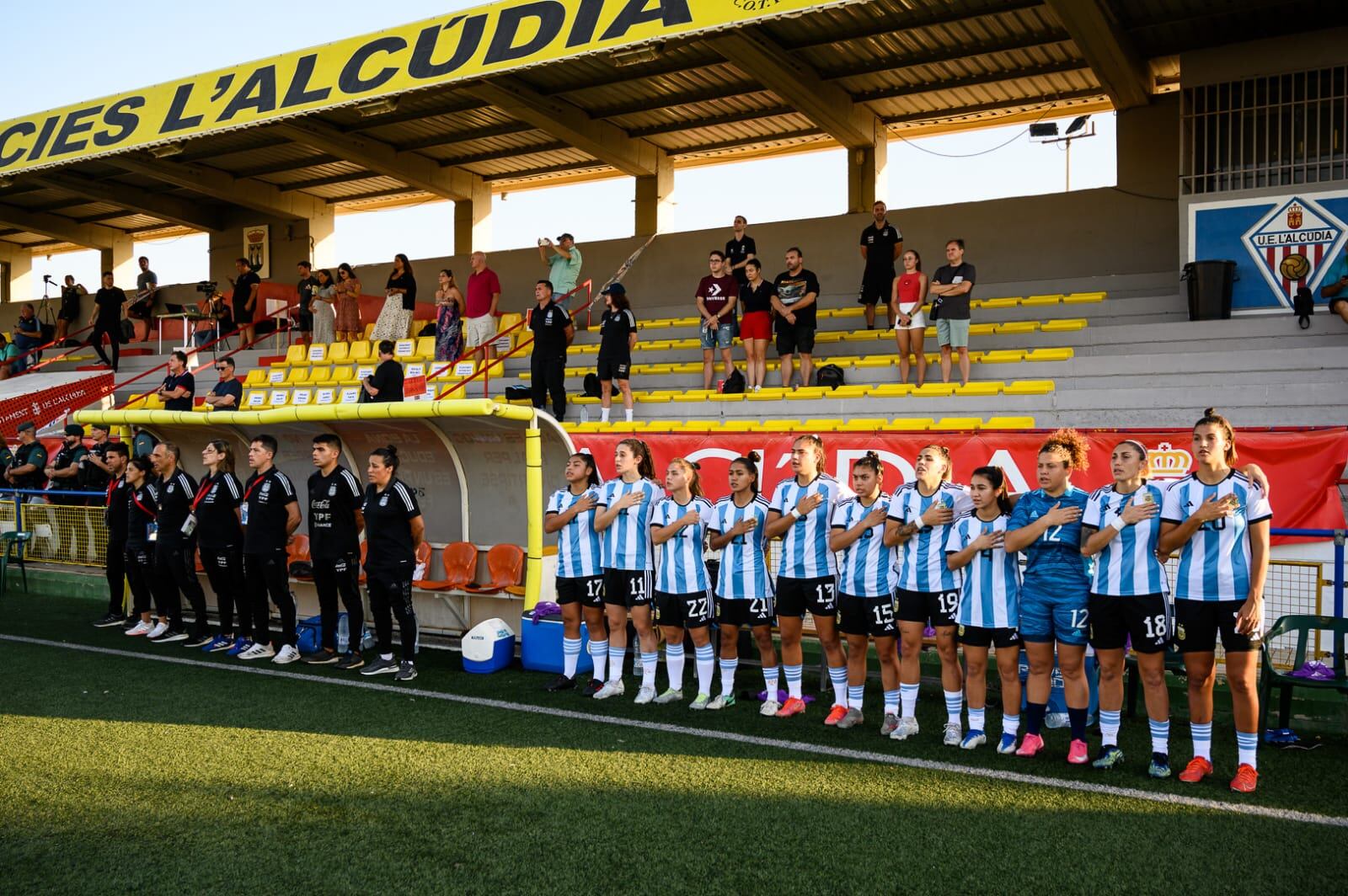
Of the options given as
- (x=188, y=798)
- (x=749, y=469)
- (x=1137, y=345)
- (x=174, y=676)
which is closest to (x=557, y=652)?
(x=749, y=469)

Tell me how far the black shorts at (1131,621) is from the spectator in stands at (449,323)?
11.3 m

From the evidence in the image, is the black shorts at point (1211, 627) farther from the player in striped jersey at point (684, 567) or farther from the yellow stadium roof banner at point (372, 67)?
the yellow stadium roof banner at point (372, 67)

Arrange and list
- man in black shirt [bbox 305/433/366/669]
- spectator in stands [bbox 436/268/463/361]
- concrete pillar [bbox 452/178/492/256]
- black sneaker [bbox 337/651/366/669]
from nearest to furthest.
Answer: man in black shirt [bbox 305/433/366/669] < black sneaker [bbox 337/651/366/669] < spectator in stands [bbox 436/268/463/361] < concrete pillar [bbox 452/178/492/256]

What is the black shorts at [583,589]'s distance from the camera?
7.27 metres

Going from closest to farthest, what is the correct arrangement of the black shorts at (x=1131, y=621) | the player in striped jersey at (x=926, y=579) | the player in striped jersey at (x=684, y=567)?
1. the black shorts at (x=1131, y=621)
2. the player in striped jersey at (x=926, y=579)
3. the player in striped jersey at (x=684, y=567)

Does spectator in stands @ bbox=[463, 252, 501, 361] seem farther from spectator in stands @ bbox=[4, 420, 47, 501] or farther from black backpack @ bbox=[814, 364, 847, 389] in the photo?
spectator in stands @ bbox=[4, 420, 47, 501]

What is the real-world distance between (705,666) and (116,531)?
6015 millimetres

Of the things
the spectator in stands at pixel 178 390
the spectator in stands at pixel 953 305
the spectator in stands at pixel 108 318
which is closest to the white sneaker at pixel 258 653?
the spectator in stands at pixel 178 390

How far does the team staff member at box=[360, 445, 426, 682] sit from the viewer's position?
7.48 metres

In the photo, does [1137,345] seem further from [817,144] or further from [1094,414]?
[817,144]

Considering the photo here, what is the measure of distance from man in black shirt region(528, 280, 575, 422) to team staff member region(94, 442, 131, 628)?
435cm

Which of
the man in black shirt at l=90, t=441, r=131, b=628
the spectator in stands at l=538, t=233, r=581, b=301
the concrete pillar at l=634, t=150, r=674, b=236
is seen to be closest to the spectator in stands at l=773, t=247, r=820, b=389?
the spectator in stands at l=538, t=233, r=581, b=301

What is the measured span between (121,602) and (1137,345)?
35.3 ft

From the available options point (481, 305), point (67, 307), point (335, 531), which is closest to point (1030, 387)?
point (335, 531)
